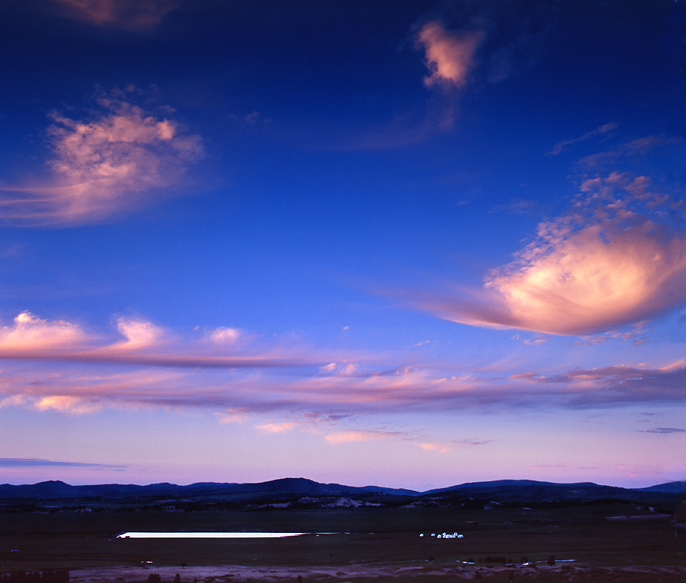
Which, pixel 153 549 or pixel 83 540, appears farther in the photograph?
pixel 83 540

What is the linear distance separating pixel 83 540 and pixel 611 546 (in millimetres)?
66271

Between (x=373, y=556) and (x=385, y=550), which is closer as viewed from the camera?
(x=373, y=556)

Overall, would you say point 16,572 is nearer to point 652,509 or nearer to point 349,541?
point 349,541

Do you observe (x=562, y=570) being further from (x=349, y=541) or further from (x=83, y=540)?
(x=83, y=540)

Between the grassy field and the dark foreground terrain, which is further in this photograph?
the grassy field

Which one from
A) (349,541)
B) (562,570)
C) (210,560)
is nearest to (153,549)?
(210,560)

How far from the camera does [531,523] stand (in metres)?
107

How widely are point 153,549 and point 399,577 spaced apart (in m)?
35.7

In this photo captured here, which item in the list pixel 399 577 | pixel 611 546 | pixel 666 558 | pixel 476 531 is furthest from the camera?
pixel 476 531

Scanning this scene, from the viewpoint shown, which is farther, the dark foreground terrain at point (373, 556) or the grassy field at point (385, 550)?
the grassy field at point (385, 550)

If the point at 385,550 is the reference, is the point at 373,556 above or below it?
above

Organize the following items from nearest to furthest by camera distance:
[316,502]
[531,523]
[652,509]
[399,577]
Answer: [399,577] → [531,523] → [652,509] → [316,502]

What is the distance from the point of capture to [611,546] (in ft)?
212

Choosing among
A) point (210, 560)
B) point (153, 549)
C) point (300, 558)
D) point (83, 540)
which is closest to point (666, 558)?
point (300, 558)
